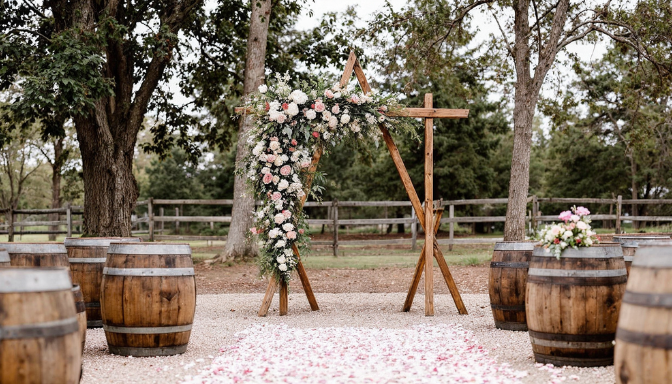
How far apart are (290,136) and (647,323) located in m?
5.69

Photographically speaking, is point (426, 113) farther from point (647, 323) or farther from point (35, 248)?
point (647, 323)

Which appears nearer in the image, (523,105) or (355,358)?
(355,358)

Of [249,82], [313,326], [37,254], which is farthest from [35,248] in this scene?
[249,82]

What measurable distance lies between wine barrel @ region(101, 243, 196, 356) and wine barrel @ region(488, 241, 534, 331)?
3474mm

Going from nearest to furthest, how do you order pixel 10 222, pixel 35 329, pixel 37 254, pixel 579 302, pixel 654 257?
pixel 35 329
pixel 654 257
pixel 579 302
pixel 37 254
pixel 10 222

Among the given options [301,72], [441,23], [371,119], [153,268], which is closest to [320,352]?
[153,268]

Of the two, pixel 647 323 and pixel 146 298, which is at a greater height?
pixel 647 323

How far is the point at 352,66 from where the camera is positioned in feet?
29.8

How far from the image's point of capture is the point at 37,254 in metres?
5.57

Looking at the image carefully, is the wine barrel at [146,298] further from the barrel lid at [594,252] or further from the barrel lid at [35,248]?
the barrel lid at [594,252]

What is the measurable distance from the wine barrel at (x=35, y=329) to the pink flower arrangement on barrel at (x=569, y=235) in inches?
147

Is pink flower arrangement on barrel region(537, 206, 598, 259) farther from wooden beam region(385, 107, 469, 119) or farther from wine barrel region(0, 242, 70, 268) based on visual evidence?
wine barrel region(0, 242, 70, 268)

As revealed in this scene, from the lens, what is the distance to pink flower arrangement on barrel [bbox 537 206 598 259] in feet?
17.0

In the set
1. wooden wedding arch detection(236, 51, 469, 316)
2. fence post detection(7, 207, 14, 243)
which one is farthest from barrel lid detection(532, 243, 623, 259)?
fence post detection(7, 207, 14, 243)
